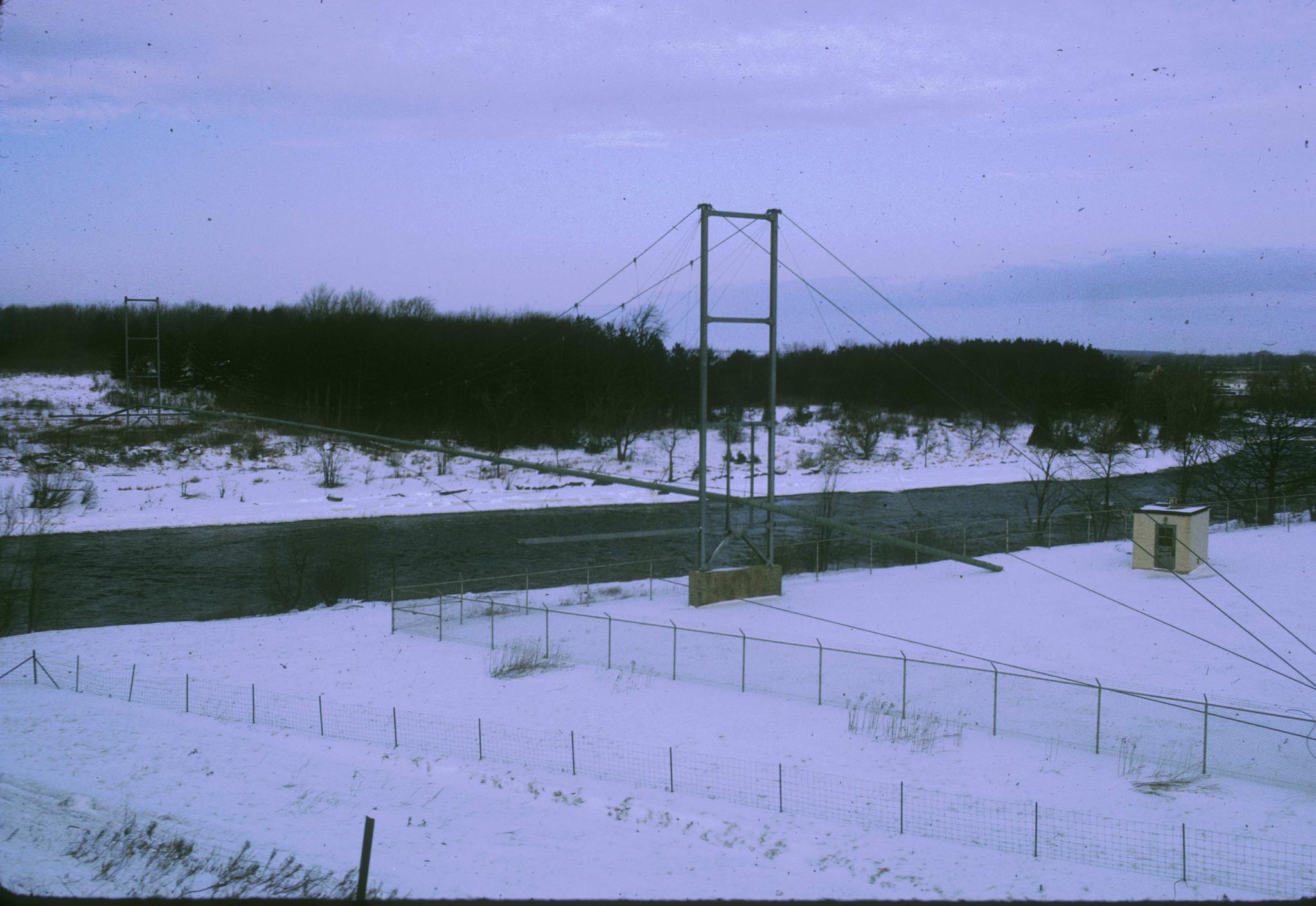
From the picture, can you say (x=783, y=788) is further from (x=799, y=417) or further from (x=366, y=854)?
(x=799, y=417)

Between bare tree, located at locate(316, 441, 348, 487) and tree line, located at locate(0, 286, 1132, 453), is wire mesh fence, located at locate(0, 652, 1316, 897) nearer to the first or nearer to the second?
bare tree, located at locate(316, 441, 348, 487)

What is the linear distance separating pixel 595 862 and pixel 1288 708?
14.7 meters

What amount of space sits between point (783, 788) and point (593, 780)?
325cm

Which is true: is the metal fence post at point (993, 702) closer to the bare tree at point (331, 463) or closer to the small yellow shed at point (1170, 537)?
the small yellow shed at point (1170, 537)

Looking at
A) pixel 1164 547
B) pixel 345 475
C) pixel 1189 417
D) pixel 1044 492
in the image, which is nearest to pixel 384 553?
pixel 345 475

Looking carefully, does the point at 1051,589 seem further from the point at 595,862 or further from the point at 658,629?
the point at 595,862

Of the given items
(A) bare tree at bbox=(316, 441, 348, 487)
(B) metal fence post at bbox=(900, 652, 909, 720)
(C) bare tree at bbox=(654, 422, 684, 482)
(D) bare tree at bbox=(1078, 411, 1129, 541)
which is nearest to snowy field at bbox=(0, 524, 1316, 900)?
(B) metal fence post at bbox=(900, 652, 909, 720)

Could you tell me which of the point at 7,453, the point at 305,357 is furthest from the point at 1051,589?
the point at 305,357

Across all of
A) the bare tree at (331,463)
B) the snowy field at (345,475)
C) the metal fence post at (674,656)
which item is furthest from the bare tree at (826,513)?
the bare tree at (331,463)

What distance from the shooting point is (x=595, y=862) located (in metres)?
12.6

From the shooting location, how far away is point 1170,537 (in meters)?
30.5

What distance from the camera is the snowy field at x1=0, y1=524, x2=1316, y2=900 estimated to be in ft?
40.1

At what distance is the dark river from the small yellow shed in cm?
695

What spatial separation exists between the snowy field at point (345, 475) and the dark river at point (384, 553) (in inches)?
102
